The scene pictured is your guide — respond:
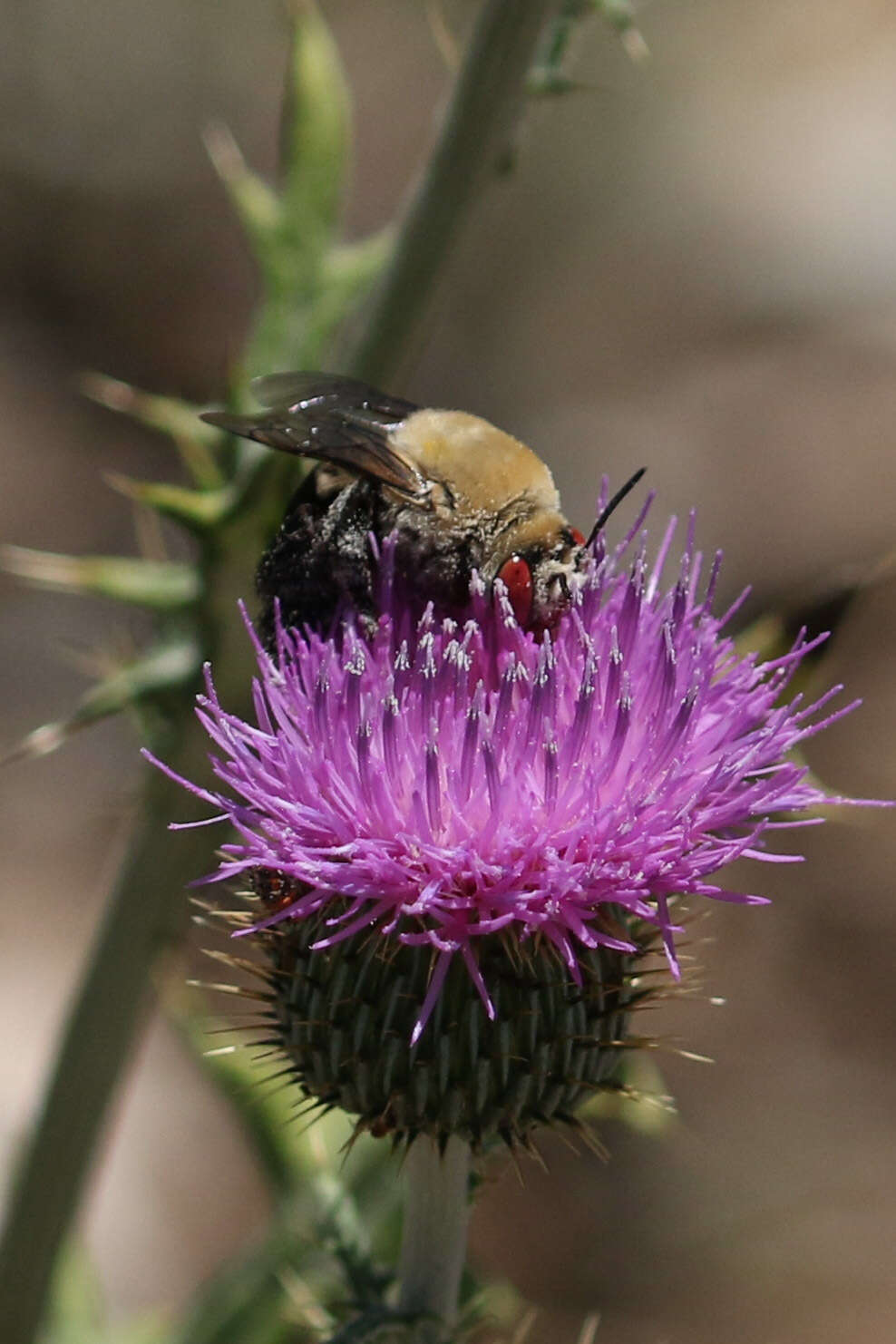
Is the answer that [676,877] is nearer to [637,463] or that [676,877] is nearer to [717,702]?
[717,702]

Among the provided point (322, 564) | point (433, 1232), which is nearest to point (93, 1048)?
point (433, 1232)

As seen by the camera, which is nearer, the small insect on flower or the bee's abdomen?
the small insect on flower

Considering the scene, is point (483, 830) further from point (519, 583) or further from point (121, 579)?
point (121, 579)

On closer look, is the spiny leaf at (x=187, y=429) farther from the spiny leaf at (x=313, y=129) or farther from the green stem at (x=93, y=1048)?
the green stem at (x=93, y=1048)

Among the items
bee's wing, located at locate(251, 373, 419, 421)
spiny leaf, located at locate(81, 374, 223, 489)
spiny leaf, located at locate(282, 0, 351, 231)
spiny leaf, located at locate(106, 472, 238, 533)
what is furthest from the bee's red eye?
spiny leaf, located at locate(282, 0, 351, 231)

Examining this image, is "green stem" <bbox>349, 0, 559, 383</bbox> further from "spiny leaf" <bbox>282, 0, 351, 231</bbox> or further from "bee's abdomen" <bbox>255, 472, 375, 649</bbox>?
"bee's abdomen" <bbox>255, 472, 375, 649</bbox>

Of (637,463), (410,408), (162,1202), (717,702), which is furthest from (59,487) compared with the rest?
(717,702)

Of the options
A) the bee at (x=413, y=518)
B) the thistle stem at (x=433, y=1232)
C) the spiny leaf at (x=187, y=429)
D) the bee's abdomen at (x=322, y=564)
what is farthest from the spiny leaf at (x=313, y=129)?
the thistle stem at (x=433, y=1232)
